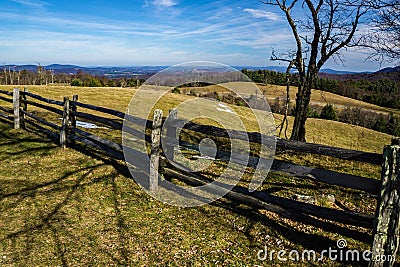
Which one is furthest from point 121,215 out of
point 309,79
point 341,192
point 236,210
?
point 309,79

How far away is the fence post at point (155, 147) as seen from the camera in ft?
19.8

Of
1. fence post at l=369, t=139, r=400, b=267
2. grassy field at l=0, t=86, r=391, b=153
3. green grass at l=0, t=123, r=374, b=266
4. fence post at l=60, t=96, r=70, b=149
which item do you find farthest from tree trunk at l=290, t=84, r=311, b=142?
grassy field at l=0, t=86, r=391, b=153

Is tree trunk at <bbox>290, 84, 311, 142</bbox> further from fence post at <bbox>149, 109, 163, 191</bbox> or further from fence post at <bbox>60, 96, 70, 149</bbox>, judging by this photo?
fence post at <bbox>60, 96, 70, 149</bbox>

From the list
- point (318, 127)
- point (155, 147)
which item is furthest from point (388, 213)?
point (318, 127)

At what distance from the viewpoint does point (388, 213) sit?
3.61 metres

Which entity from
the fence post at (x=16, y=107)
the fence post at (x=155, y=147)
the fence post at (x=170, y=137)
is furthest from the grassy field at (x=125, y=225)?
the fence post at (x=16, y=107)

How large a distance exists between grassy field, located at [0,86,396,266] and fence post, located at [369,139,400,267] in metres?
0.47

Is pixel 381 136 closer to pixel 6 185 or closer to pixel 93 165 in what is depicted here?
pixel 93 165

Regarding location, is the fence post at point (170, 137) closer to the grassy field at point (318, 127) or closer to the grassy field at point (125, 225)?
the grassy field at point (125, 225)

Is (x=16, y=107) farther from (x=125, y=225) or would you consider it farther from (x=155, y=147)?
(x=125, y=225)

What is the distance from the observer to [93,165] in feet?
25.0

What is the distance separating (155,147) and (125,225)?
1.69 m

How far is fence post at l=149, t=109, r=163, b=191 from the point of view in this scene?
19.8ft

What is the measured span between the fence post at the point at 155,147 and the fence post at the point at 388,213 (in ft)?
12.8
